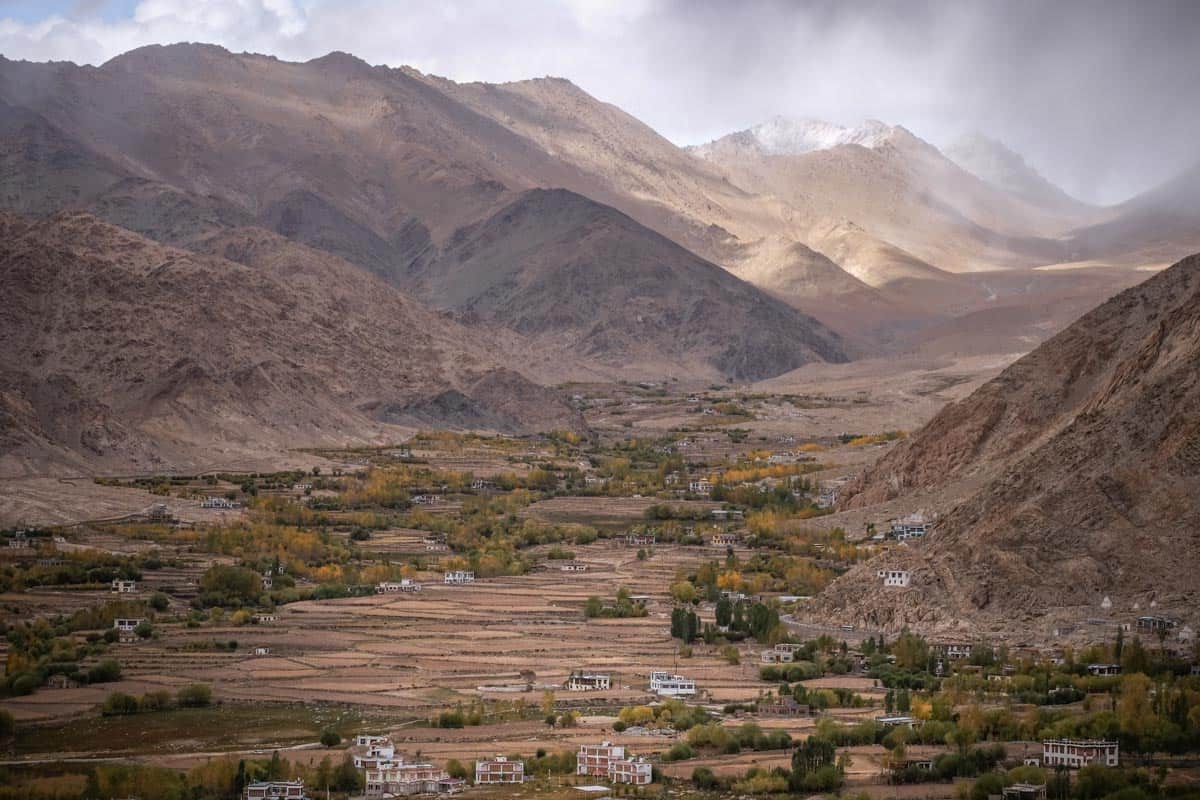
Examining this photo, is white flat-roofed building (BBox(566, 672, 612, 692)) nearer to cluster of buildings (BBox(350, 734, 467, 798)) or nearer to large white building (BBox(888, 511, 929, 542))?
cluster of buildings (BBox(350, 734, 467, 798))

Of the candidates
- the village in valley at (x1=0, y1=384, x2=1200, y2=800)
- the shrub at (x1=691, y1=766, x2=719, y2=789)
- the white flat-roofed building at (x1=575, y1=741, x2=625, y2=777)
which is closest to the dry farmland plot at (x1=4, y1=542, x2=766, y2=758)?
the village in valley at (x1=0, y1=384, x2=1200, y2=800)

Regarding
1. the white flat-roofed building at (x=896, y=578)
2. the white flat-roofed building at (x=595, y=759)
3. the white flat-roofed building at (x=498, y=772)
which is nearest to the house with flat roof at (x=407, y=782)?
the white flat-roofed building at (x=498, y=772)

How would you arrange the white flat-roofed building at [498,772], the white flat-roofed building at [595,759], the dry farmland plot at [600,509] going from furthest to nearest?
the dry farmland plot at [600,509] → the white flat-roofed building at [595,759] → the white flat-roofed building at [498,772]

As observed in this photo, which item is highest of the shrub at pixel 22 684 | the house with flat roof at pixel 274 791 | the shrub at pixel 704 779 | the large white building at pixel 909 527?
the large white building at pixel 909 527

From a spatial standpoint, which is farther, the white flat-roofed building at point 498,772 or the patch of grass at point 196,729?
the patch of grass at point 196,729

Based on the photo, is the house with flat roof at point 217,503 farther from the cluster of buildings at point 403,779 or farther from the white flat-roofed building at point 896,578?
the cluster of buildings at point 403,779

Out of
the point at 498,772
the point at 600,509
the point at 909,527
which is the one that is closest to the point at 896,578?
the point at 909,527

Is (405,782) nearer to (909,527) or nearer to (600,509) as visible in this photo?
(909,527)
